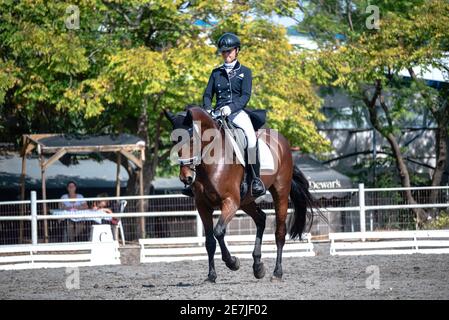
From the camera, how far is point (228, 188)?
9781mm

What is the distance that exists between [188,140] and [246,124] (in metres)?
1.45

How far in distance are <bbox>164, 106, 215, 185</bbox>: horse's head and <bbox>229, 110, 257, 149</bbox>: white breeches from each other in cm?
97

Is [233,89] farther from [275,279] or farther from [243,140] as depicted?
[275,279]

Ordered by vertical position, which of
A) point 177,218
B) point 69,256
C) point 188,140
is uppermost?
point 188,140

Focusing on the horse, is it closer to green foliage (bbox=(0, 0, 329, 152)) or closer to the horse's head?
the horse's head

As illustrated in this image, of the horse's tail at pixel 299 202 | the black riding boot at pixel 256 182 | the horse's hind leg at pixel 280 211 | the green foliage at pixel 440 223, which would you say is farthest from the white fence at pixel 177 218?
the black riding boot at pixel 256 182

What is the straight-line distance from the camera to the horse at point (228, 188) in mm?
9258

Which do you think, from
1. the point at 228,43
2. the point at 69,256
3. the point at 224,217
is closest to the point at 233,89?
the point at 228,43

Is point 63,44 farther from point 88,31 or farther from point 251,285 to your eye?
point 251,285

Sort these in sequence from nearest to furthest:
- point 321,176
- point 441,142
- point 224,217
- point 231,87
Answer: point 224,217
point 231,87
point 441,142
point 321,176

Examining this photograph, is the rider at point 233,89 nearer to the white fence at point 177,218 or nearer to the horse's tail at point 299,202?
the horse's tail at point 299,202

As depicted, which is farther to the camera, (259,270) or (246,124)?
(246,124)

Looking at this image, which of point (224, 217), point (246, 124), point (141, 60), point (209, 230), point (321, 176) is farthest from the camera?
point (321, 176)
